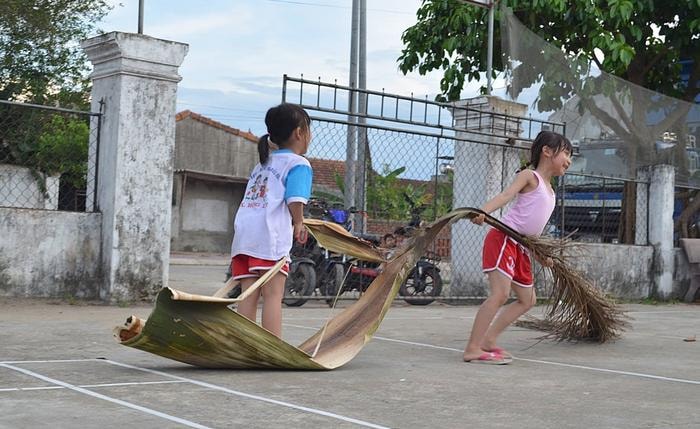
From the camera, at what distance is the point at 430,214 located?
12.2 m

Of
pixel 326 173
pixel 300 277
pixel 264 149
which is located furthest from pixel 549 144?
pixel 326 173

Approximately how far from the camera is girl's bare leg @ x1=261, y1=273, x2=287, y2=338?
529cm

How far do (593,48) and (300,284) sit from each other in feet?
20.3

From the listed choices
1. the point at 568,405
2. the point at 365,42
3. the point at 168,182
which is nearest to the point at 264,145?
the point at 568,405

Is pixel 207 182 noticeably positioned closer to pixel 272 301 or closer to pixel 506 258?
pixel 506 258

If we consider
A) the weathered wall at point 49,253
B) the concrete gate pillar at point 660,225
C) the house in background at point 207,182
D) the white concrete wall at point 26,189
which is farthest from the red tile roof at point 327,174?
the house in background at point 207,182

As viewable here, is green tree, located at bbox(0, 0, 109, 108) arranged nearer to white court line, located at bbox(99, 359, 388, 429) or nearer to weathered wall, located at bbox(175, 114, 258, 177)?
weathered wall, located at bbox(175, 114, 258, 177)

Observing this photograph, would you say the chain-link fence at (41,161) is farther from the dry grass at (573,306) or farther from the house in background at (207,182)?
the dry grass at (573,306)

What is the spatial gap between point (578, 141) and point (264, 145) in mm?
8186

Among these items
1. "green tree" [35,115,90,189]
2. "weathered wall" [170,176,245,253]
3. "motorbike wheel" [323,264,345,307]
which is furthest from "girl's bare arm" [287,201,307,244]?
"weathered wall" [170,176,245,253]

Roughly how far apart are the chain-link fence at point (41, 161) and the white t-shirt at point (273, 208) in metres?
12.1

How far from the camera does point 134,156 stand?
8977mm

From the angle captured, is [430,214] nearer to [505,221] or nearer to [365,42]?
[505,221]

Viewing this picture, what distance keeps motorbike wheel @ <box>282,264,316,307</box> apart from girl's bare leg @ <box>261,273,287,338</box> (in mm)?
4653
